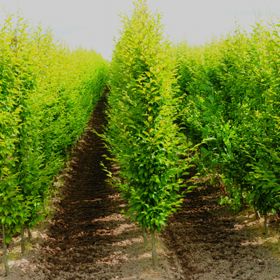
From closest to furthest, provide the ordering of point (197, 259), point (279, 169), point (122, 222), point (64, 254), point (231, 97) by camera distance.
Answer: point (279, 169) < point (197, 259) < point (64, 254) < point (122, 222) < point (231, 97)

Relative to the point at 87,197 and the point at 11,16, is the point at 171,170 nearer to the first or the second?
the point at 11,16

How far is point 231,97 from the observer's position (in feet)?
52.1

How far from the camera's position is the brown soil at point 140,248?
10.4 metres

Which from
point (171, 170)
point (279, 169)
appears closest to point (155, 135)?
point (171, 170)

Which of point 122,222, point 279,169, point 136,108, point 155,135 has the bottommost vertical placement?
point 122,222

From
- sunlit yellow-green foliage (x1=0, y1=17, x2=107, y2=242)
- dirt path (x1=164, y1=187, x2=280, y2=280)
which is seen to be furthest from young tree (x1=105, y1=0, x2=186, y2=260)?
sunlit yellow-green foliage (x1=0, y1=17, x2=107, y2=242)

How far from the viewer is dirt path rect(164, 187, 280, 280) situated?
33.5 ft

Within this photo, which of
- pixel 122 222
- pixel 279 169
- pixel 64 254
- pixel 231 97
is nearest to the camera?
pixel 279 169

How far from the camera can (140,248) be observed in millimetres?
11516

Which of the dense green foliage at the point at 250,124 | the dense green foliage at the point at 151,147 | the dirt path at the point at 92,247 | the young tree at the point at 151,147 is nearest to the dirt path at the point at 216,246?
the dirt path at the point at 92,247

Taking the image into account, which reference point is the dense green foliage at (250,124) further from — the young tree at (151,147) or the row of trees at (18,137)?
the row of trees at (18,137)

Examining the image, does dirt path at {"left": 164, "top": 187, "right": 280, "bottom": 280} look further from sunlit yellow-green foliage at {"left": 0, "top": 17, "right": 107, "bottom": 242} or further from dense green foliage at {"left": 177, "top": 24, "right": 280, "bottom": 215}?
sunlit yellow-green foliage at {"left": 0, "top": 17, "right": 107, "bottom": 242}

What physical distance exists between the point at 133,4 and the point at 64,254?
7.75 m

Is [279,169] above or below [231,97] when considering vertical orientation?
below
